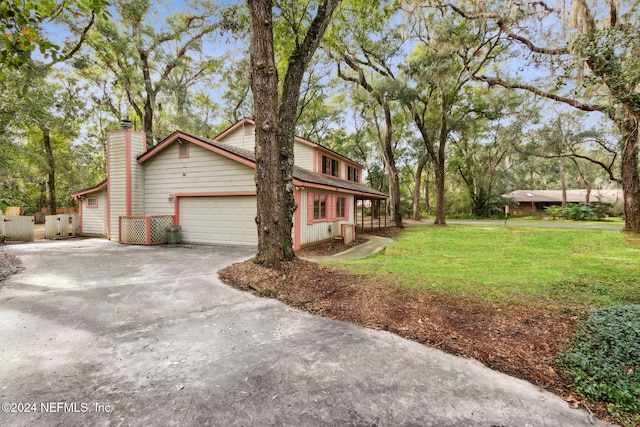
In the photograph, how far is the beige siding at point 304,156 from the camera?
14578 mm

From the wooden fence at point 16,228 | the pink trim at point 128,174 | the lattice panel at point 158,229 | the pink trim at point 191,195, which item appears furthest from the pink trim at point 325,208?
the wooden fence at point 16,228

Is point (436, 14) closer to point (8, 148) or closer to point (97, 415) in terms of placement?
point (97, 415)

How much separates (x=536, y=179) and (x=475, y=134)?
3278 centimetres

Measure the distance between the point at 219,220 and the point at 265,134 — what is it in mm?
6031

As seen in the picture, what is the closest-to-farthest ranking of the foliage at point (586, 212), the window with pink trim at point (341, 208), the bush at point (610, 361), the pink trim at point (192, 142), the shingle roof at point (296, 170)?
1. the bush at point (610, 361)
2. the pink trim at point (192, 142)
3. the shingle roof at point (296, 170)
4. the window with pink trim at point (341, 208)
5. the foliage at point (586, 212)

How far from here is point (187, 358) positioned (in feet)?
9.45

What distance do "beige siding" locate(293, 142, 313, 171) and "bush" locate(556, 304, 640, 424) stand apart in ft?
41.1

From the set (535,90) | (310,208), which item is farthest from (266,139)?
(535,90)

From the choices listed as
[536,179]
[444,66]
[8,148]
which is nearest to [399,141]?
[444,66]

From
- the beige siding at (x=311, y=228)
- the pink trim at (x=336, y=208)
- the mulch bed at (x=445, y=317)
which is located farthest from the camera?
the pink trim at (x=336, y=208)

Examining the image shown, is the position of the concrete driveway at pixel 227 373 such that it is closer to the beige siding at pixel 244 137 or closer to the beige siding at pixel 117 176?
the beige siding at pixel 117 176

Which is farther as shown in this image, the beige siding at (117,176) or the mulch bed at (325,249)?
the beige siding at (117,176)

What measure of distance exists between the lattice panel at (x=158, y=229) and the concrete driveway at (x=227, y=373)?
22.0 ft

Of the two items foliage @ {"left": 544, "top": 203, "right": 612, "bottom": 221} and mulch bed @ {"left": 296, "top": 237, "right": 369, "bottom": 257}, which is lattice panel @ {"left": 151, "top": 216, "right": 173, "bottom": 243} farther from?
foliage @ {"left": 544, "top": 203, "right": 612, "bottom": 221}
